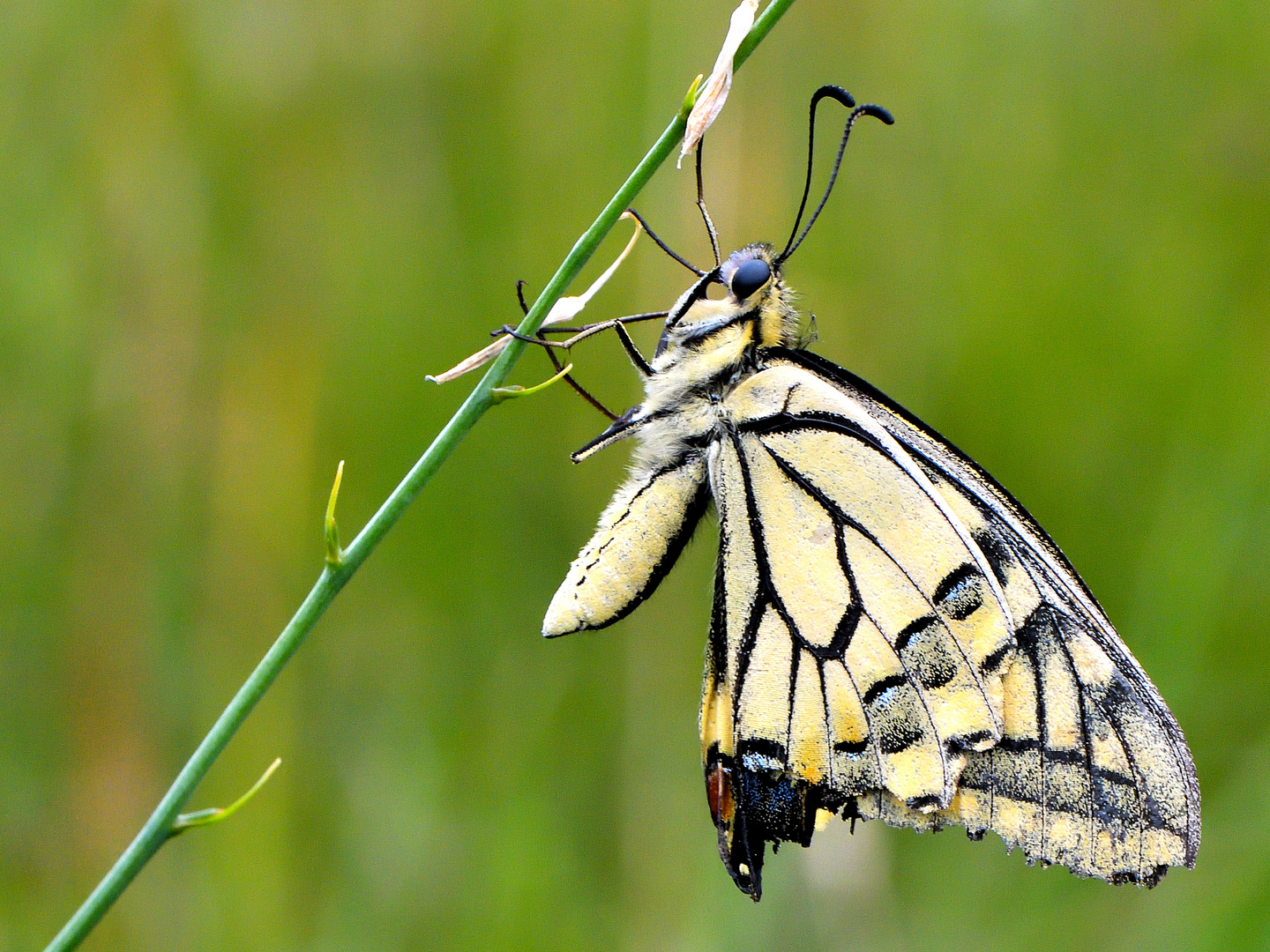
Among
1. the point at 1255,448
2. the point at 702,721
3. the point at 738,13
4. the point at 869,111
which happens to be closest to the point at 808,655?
the point at 702,721

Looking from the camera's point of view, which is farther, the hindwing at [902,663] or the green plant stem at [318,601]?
the hindwing at [902,663]

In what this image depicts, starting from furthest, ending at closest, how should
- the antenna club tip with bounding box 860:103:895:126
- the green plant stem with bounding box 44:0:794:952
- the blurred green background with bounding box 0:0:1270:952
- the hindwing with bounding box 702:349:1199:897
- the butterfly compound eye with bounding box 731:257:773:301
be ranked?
the blurred green background with bounding box 0:0:1270:952 → the butterfly compound eye with bounding box 731:257:773:301 → the hindwing with bounding box 702:349:1199:897 → the antenna club tip with bounding box 860:103:895:126 → the green plant stem with bounding box 44:0:794:952

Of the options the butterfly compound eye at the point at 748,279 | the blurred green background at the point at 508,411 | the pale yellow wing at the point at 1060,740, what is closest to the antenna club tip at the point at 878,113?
the butterfly compound eye at the point at 748,279

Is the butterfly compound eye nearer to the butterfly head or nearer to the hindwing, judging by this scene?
the butterfly head

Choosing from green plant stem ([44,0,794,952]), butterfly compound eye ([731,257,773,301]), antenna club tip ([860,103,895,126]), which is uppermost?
antenna club tip ([860,103,895,126])

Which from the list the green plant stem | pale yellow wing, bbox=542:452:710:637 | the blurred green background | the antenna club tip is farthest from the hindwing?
the green plant stem

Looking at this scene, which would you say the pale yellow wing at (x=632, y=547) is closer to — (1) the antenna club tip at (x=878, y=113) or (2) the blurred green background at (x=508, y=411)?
(1) the antenna club tip at (x=878, y=113)

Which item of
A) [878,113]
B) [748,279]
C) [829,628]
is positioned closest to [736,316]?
[748,279]
